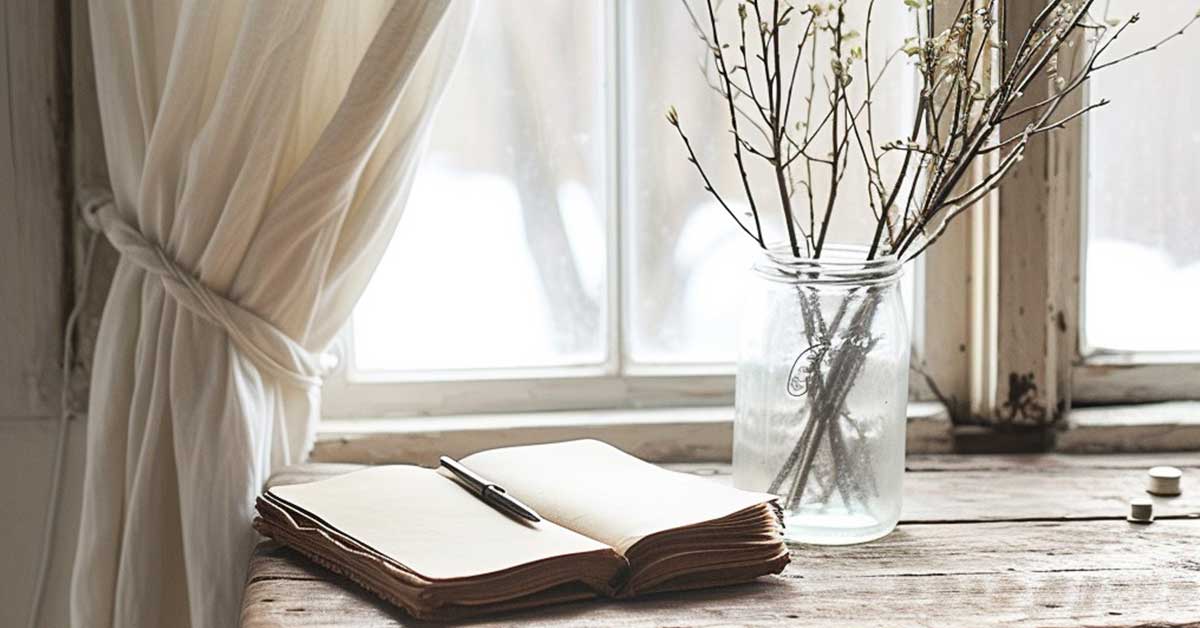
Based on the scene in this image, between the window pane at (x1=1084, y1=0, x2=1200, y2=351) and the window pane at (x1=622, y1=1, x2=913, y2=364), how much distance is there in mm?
233

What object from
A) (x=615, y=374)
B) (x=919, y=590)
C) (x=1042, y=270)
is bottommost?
(x=919, y=590)

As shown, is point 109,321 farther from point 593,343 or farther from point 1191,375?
point 1191,375

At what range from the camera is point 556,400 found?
4.91 feet

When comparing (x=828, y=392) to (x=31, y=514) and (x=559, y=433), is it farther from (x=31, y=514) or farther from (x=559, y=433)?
(x=31, y=514)

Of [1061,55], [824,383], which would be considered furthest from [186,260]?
[1061,55]

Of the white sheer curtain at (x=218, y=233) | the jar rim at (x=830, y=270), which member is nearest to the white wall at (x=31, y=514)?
the white sheer curtain at (x=218, y=233)

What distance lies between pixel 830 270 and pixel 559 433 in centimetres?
41

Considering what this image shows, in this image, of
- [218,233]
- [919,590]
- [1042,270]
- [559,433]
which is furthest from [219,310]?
[1042,270]

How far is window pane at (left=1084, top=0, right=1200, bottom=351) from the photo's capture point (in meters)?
1.48

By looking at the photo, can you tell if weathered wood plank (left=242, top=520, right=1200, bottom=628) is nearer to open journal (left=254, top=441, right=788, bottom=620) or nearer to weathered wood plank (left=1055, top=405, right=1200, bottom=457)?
open journal (left=254, top=441, right=788, bottom=620)

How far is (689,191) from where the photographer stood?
148cm

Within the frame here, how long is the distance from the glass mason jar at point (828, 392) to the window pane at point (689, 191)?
11.6 inches

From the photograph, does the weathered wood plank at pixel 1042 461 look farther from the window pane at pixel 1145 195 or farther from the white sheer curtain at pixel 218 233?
the white sheer curtain at pixel 218 233

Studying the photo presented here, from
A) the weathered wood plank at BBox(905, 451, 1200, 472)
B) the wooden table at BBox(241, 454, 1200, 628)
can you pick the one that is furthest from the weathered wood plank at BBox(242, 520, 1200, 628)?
the weathered wood plank at BBox(905, 451, 1200, 472)
